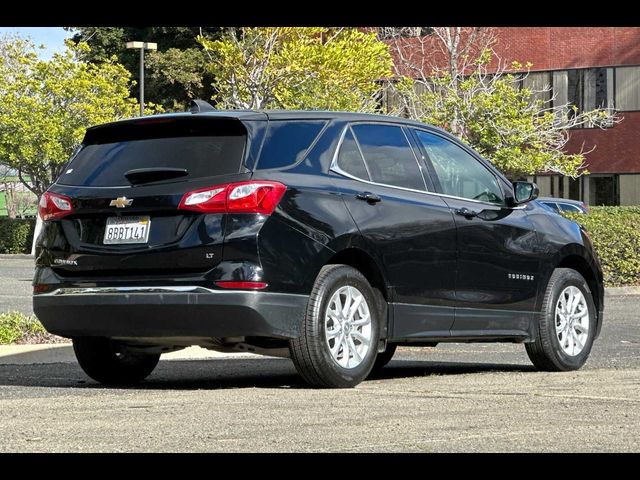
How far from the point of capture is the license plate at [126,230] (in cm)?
883

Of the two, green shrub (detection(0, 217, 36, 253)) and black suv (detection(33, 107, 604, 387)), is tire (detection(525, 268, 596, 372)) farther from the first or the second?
Answer: green shrub (detection(0, 217, 36, 253))

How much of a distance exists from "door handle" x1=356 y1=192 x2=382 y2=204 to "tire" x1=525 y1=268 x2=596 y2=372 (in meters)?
2.12

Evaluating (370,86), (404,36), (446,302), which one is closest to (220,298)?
(446,302)

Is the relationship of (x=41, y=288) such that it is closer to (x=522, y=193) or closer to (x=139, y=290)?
(x=139, y=290)

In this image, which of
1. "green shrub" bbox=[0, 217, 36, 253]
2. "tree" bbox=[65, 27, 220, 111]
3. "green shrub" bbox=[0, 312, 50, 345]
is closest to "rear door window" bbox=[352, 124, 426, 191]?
"green shrub" bbox=[0, 312, 50, 345]

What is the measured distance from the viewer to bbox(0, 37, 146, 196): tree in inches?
1893

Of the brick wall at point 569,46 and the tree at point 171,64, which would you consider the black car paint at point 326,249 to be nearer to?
the brick wall at point 569,46

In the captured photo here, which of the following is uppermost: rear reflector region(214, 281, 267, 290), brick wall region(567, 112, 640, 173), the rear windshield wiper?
brick wall region(567, 112, 640, 173)

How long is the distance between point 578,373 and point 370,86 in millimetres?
33404

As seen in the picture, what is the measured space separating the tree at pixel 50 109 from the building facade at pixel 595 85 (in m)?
13.8

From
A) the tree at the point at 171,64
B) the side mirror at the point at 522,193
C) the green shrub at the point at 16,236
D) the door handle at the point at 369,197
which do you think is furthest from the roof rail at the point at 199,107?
the tree at the point at 171,64

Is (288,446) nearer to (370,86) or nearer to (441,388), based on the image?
(441,388)

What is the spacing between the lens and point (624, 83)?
4909 cm
